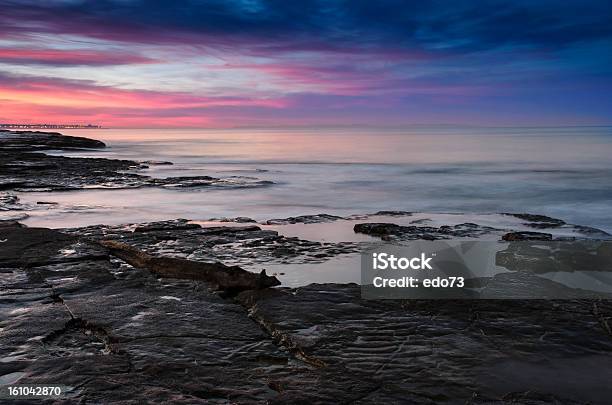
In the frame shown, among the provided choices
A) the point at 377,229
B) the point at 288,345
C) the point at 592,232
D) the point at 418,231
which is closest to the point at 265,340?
the point at 288,345

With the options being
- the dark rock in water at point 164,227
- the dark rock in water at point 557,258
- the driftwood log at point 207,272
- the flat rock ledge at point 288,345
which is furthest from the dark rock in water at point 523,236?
the dark rock in water at point 164,227

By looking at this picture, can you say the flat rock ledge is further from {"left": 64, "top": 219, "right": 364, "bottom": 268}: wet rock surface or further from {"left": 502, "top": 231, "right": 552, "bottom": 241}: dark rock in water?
{"left": 502, "top": 231, "right": 552, "bottom": 241}: dark rock in water

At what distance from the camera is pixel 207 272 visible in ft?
23.0

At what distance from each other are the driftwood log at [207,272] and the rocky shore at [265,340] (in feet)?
0.06

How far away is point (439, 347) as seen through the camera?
4.80 m

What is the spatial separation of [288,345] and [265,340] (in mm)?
245

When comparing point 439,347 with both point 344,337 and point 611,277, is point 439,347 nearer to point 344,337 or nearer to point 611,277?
point 344,337

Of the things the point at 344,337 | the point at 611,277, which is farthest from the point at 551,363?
the point at 611,277

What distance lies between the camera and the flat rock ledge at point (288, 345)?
3.97m

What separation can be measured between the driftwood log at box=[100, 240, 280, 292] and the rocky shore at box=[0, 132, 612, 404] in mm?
18

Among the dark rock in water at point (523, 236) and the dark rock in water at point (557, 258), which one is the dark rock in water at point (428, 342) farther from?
the dark rock in water at point (523, 236)

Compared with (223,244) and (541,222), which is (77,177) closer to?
(223,244)

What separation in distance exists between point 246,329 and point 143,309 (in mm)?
1235

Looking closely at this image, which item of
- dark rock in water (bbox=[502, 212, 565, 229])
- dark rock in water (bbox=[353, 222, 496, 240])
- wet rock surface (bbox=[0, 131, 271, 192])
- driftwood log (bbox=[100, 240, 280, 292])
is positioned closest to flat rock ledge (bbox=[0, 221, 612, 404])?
driftwood log (bbox=[100, 240, 280, 292])
